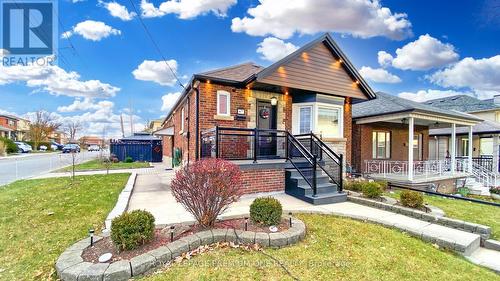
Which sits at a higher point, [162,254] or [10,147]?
[10,147]

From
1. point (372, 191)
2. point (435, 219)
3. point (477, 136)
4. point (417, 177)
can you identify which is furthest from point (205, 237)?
point (477, 136)

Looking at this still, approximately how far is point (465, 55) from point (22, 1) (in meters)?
28.1

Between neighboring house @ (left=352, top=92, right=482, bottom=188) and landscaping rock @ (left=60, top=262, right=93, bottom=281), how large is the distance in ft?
40.2

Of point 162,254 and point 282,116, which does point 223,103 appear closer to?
point 282,116

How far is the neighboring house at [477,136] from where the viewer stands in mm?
16672

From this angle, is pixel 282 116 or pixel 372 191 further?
pixel 282 116

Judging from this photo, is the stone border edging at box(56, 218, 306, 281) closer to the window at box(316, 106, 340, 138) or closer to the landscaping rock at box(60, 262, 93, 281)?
the landscaping rock at box(60, 262, 93, 281)

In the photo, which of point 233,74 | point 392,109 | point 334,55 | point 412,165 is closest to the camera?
point 233,74

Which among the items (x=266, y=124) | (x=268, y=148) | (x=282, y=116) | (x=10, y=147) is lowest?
(x=10, y=147)

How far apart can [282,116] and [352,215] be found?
525cm

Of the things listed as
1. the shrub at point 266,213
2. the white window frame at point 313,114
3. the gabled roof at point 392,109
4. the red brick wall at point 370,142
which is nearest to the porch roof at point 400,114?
the gabled roof at point 392,109

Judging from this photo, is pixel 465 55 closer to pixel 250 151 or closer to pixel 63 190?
pixel 250 151

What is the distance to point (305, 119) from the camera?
33.5ft

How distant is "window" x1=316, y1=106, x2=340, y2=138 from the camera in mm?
10414
